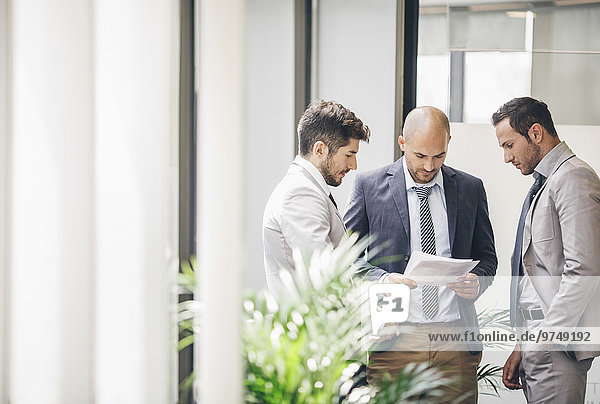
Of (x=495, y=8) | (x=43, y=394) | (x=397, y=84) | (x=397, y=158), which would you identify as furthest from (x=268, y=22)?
(x=43, y=394)

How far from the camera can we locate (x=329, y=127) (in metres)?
2.29

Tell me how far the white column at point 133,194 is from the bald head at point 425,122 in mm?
866

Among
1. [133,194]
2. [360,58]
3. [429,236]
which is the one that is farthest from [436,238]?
[133,194]

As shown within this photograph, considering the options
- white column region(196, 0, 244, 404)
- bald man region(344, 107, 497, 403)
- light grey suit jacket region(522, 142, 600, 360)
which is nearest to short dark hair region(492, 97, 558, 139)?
light grey suit jacket region(522, 142, 600, 360)

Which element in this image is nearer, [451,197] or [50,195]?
[50,195]

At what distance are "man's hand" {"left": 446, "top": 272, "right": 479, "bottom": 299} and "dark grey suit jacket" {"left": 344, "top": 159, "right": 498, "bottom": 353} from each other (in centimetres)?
2

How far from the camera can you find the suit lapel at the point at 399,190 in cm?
230

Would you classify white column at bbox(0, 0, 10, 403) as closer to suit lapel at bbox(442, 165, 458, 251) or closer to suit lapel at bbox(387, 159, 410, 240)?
suit lapel at bbox(387, 159, 410, 240)

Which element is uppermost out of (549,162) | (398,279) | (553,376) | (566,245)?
(549,162)

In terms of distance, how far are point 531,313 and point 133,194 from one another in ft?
4.82

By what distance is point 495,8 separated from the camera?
88.8 inches

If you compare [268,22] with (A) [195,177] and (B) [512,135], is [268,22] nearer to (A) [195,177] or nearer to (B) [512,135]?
(A) [195,177]

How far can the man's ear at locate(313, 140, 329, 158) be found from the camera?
2307 millimetres

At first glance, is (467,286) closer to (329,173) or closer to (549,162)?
(549,162)
